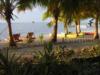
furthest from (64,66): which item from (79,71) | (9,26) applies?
(9,26)

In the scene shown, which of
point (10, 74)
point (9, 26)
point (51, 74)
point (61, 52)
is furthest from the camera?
point (9, 26)

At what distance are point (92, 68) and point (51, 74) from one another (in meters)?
1.52

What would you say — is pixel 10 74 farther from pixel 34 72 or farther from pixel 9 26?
pixel 9 26

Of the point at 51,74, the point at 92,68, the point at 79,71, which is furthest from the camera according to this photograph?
the point at 92,68

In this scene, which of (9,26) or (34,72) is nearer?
(34,72)

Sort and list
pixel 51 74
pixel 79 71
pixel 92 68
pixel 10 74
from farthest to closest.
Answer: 1. pixel 92 68
2. pixel 79 71
3. pixel 51 74
4. pixel 10 74

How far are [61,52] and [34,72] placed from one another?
4.62m

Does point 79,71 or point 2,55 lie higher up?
point 2,55

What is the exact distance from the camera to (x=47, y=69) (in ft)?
20.9

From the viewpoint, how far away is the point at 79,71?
698 cm

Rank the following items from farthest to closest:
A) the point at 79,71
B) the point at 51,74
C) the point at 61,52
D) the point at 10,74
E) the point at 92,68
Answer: the point at 61,52, the point at 92,68, the point at 79,71, the point at 51,74, the point at 10,74

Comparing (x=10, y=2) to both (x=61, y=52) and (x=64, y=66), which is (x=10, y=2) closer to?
(x=61, y=52)

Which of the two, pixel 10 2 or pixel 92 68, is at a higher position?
pixel 10 2

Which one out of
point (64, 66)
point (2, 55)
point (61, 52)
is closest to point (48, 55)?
point (64, 66)
